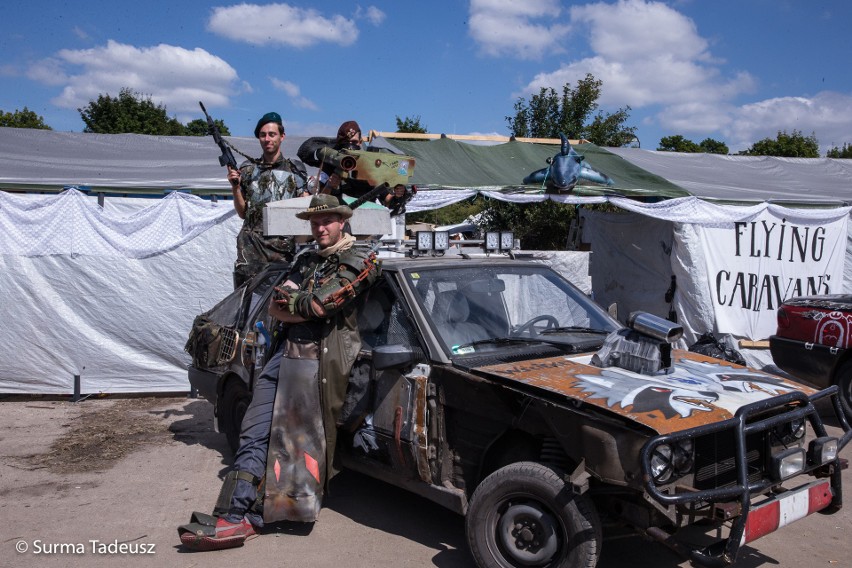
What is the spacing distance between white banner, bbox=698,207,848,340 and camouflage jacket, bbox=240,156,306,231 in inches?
215

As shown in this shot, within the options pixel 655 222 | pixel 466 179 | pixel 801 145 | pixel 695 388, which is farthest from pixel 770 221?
pixel 801 145

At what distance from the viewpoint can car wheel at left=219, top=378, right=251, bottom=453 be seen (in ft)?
18.6

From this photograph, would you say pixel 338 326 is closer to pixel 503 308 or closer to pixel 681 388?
pixel 503 308

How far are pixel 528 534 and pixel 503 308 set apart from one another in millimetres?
1495

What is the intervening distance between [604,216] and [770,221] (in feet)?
8.33

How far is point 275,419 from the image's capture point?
4.49 meters

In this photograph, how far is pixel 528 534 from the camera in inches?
140

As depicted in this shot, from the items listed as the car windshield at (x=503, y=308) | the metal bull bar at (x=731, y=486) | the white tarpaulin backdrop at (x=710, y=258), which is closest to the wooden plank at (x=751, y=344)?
the white tarpaulin backdrop at (x=710, y=258)

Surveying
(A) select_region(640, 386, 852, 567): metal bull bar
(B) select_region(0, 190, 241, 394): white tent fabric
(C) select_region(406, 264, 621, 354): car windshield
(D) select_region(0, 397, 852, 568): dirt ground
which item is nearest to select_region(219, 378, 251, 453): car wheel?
(D) select_region(0, 397, 852, 568): dirt ground

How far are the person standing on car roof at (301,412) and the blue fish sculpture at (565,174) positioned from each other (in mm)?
5351

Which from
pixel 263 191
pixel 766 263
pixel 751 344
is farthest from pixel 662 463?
pixel 766 263

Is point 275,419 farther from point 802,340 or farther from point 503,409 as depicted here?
point 802,340

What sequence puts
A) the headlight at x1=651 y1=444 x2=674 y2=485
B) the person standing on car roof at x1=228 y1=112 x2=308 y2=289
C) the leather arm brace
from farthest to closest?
the person standing on car roof at x1=228 y1=112 x2=308 y2=289 → the leather arm brace → the headlight at x1=651 y1=444 x2=674 y2=485

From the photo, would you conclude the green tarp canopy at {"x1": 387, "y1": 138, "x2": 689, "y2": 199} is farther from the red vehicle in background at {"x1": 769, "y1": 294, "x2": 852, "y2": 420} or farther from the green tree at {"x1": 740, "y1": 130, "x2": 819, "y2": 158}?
the green tree at {"x1": 740, "y1": 130, "x2": 819, "y2": 158}
